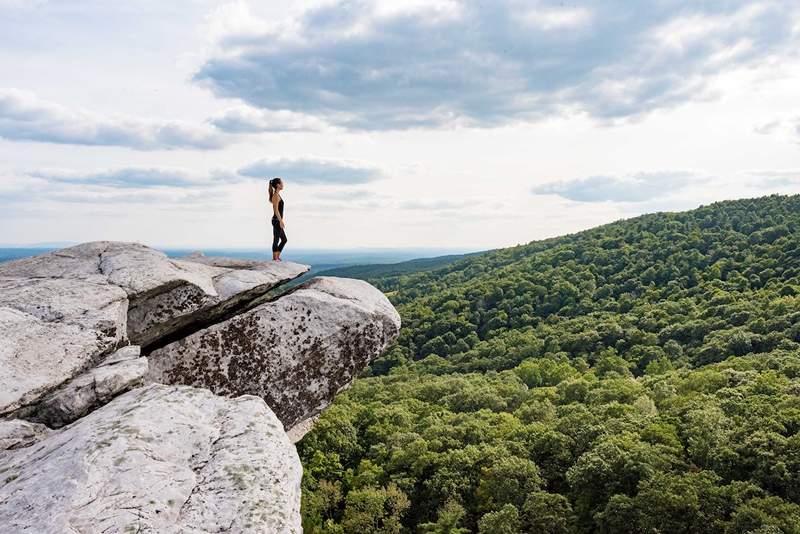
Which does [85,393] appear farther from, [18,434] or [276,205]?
[276,205]

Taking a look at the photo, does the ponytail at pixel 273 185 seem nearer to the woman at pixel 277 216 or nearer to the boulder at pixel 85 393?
the woman at pixel 277 216

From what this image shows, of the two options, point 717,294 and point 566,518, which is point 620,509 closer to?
point 566,518

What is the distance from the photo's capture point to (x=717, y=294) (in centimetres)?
9988

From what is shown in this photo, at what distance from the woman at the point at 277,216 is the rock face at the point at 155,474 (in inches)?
306

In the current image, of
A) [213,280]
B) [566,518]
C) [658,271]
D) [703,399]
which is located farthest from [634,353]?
[213,280]

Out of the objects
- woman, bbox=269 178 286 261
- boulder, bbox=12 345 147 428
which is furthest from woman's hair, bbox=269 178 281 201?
boulder, bbox=12 345 147 428

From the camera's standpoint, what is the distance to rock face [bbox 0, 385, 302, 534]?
6535 millimetres

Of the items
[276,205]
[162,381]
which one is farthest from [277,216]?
[162,381]

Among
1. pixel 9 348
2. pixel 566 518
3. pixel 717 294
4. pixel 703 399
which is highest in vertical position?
pixel 9 348

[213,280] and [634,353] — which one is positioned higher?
[213,280]

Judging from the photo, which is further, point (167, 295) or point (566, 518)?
point (566, 518)

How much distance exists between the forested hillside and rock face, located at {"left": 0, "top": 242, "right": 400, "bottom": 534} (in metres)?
30.6

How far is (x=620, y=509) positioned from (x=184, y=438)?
35.5 m

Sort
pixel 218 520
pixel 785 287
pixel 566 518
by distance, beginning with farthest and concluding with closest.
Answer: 1. pixel 785 287
2. pixel 566 518
3. pixel 218 520
